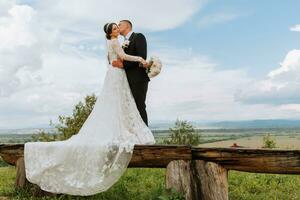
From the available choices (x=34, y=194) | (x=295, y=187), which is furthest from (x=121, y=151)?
(x=295, y=187)

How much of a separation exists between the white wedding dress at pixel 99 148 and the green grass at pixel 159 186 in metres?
0.74

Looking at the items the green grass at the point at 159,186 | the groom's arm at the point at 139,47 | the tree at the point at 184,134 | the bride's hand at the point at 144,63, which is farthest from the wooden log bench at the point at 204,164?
the tree at the point at 184,134

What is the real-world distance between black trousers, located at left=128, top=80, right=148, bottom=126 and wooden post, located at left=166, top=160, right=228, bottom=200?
4.87ft

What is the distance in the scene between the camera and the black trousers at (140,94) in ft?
31.4

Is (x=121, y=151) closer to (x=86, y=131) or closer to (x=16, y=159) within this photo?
(x=86, y=131)

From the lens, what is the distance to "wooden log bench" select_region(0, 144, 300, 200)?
784 centimetres

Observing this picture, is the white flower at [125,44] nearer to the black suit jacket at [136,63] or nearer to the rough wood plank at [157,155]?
the black suit jacket at [136,63]

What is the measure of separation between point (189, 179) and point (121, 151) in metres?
1.25

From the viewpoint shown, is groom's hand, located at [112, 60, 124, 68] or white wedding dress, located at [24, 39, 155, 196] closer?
white wedding dress, located at [24, 39, 155, 196]

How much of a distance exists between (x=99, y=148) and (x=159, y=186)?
146 cm

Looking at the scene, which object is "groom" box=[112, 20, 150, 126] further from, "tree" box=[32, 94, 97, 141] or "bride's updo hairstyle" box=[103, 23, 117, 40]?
"tree" box=[32, 94, 97, 141]

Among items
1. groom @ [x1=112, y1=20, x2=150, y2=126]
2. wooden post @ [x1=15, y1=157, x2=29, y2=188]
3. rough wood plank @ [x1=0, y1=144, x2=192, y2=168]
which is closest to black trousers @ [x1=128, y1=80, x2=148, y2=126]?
groom @ [x1=112, y1=20, x2=150, y2=126]

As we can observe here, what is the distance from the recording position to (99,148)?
891cm

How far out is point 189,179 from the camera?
8453mm
